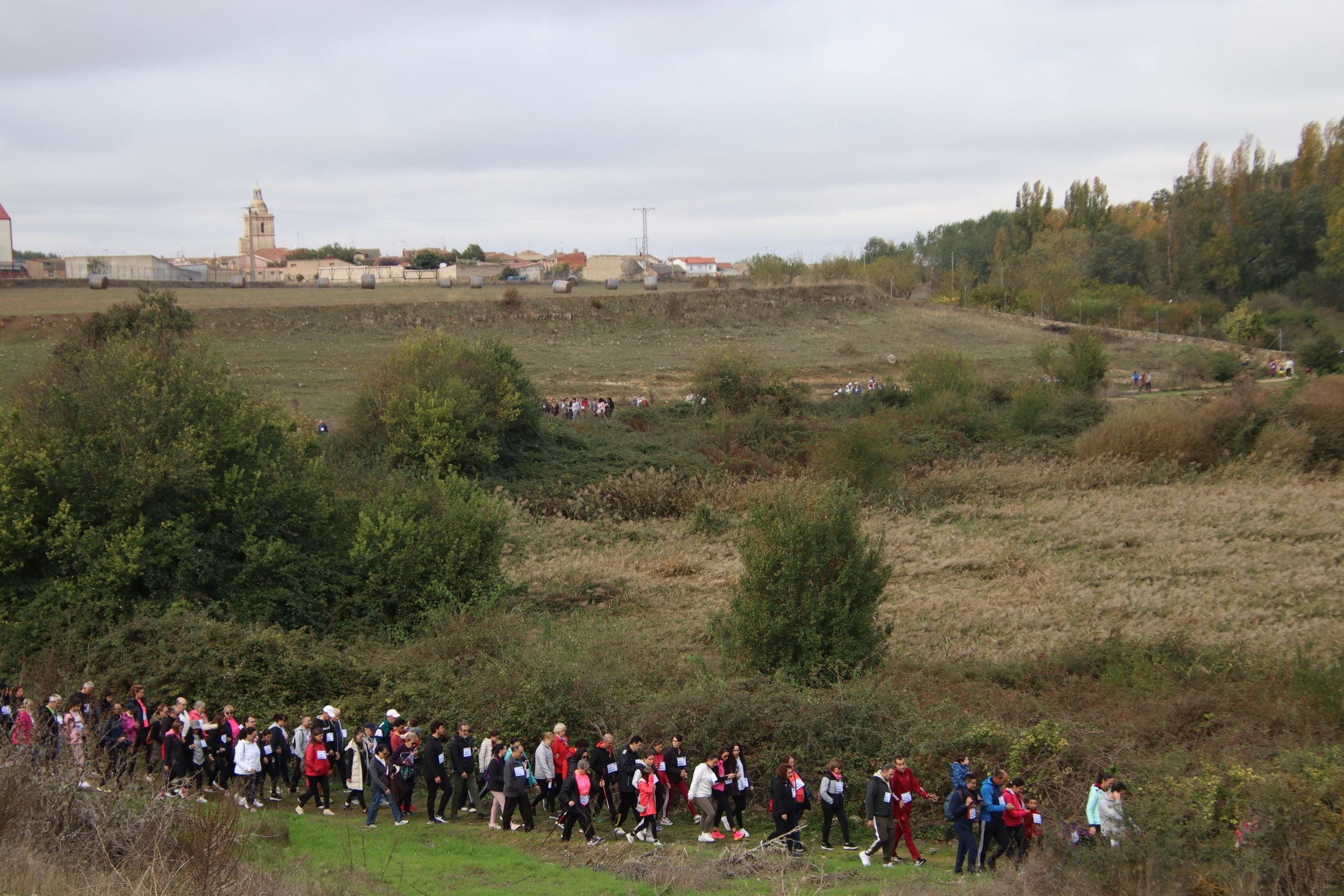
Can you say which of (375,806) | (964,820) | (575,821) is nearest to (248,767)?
(375,806)

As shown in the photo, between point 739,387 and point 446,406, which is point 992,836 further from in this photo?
point 739,387

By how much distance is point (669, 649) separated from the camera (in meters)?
17.5

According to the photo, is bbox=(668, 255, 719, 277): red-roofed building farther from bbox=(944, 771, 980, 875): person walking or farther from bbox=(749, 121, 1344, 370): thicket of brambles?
bbox=(944, 771, 980, 875): person walking

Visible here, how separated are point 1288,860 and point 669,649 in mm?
10213

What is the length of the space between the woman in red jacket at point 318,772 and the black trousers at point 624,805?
3418 millimetres

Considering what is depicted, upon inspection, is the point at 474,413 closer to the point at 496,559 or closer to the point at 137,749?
the point at 496,559

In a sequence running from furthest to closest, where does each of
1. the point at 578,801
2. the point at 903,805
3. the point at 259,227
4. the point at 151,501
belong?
the point at 259,227 < the point at 151,501 < the point at 578,801 < the point at 903,805

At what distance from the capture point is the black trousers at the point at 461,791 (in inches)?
472

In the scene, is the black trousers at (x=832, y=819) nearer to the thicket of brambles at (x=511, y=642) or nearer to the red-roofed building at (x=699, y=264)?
the thicket of brambles at (x=511, y=642)

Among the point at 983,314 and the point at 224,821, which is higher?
the point at 983,314

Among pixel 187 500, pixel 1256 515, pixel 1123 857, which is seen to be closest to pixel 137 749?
pixel 187 500

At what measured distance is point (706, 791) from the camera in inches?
436

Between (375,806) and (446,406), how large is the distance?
22585mm

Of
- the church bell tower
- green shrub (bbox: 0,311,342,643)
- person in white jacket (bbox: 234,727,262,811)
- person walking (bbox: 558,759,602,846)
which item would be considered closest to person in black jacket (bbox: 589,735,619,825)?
person walking (bbox: 558,759,602,846)
